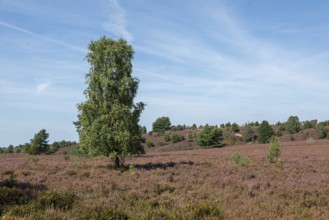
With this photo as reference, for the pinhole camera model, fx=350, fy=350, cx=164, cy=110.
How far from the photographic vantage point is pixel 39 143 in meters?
65.4

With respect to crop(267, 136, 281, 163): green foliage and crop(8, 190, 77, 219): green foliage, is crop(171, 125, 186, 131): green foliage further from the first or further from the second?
crop(8, 190, 77, 219): green foliage

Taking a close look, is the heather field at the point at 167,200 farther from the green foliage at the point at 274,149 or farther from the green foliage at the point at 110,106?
the green foliage at the point at 274,149

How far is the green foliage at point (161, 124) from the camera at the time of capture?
433 ft

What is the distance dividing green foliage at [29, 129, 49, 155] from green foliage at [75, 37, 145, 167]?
44.2m

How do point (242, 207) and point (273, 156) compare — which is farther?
point (273, 156)

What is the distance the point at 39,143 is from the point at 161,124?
233 ft

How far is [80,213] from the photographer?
7934 mm

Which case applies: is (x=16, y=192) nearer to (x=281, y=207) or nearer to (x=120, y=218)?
(x=120, y=218)

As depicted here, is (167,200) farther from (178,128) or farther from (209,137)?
(178,128)

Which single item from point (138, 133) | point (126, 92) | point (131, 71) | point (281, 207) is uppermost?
point (131, 71)

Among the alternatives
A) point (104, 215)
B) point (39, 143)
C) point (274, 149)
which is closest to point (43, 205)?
point (104, 215)

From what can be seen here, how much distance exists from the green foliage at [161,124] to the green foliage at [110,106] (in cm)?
10534

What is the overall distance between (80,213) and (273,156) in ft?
76.9

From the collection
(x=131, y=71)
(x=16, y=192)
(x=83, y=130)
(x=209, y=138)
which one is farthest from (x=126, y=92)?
(x=209, y=138)
